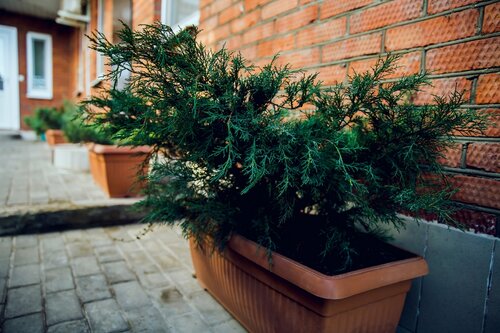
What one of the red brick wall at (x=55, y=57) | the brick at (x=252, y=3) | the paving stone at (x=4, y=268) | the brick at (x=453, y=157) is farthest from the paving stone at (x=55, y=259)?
the red brick wall at (x=55, y=57)

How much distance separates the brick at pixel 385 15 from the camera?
4.83 feet

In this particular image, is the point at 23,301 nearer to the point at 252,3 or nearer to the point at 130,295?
the point at 130,295

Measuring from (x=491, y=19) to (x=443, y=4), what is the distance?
0.20 metres

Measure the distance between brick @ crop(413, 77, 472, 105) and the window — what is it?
9.73 feet

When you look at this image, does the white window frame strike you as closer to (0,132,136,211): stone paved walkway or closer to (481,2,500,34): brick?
(0,132,136,211): stone paved walkway

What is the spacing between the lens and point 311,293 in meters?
1.09

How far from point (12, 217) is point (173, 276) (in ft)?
4.84

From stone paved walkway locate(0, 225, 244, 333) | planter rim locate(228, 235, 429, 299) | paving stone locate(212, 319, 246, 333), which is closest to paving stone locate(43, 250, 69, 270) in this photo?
stone paved walkway locate(0, 225, 244, 333)

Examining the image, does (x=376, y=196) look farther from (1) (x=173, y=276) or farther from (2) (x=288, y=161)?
(1) (x=173, y=276)

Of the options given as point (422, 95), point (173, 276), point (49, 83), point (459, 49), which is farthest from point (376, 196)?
point (49, 83)

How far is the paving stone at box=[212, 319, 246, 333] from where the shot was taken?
1.56 meters

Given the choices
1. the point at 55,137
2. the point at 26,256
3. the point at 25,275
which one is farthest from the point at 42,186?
the point at 55,137

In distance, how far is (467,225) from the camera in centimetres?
133

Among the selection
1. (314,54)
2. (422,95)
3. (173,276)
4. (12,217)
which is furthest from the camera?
(12,217)
